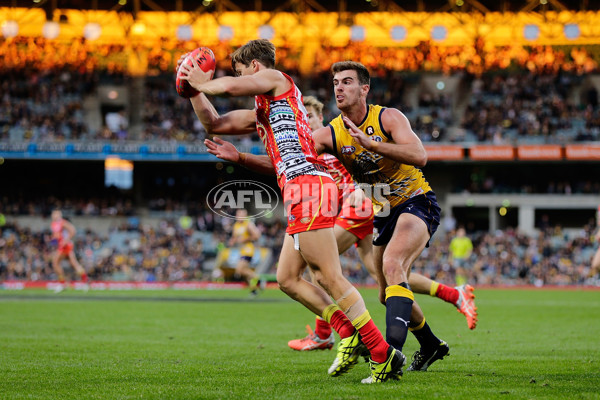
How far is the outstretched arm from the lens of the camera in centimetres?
609

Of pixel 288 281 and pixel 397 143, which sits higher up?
pixel 397 143

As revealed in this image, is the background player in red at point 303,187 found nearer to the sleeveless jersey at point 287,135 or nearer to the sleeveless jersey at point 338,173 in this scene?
the sleeveless jersey at point 287,135

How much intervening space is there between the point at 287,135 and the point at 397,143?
100 cm

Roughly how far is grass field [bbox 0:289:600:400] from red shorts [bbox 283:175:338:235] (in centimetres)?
122

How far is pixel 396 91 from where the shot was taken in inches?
1634

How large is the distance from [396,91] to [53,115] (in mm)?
17919

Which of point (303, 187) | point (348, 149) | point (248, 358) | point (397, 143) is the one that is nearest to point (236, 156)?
point (303, 187)

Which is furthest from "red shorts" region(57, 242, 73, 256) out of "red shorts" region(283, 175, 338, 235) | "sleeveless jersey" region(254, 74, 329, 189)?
"red shorts" region(283, 175, 338, 235)

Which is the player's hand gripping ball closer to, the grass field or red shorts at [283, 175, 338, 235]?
red shorts at [283, 175, 338, 235]

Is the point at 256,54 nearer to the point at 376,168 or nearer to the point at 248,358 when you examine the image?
the point at 376,168

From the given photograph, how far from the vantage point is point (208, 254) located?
35188 millimetres

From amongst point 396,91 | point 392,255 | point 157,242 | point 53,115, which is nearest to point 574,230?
point 396,91

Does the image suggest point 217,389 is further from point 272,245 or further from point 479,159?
point 479,159

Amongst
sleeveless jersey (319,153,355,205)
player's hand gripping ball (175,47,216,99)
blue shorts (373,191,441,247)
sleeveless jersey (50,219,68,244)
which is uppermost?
player's hand gripping ball (175,47,216,99)
